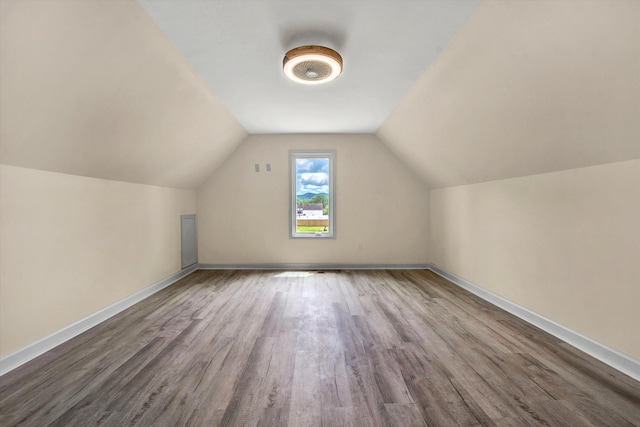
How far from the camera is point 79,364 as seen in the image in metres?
2.15

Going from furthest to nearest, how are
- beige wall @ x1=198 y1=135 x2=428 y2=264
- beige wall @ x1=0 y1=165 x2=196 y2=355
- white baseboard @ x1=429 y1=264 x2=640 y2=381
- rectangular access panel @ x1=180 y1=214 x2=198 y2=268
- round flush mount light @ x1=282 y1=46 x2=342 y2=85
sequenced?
beige wall @ x1=198 y1=135 x2=428 y2=264
rectangular access panel @ x1=180 y1=214 x2=198 y2=268
round flush mount light @ x1=282 y1=46 x2=342 y2=85
beige wall @ x1=0 y1=165 x2=196 y2=355
white baseboard @ x1=429 y1=264 x2=640 y2=381

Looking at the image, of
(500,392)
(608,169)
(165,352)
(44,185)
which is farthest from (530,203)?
(44,185)

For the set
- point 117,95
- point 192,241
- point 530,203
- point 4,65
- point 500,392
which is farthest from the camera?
point 192,241

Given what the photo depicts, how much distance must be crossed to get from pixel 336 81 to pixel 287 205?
275cm

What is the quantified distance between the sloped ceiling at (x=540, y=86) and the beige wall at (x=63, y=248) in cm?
352

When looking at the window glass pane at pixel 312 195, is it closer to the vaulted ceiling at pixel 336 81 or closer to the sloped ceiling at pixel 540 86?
the vaulted ceiling at pixel 336 81

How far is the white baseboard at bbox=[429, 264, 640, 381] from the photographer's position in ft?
6.56

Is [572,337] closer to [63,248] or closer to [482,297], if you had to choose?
[482,297]

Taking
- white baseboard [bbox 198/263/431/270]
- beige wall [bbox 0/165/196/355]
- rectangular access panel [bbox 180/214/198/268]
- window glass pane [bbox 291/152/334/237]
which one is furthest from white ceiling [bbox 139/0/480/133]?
white baseboard [bbox 198/263/431/270]

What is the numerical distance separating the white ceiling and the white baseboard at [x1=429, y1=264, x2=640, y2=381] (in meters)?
2.62

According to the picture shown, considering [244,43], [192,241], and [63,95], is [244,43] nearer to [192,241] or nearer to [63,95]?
[63,95]

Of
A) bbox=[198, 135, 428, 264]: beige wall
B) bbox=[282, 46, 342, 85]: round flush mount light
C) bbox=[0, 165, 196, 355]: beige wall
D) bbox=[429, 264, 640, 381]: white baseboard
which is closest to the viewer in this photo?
bbox=[429, 264, 640, 381]: white baseboard

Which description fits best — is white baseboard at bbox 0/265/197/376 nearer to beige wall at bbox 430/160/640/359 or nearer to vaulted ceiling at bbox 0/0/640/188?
vaulted ceiling at bbox 0/0/640/188

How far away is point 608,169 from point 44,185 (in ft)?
14.3
